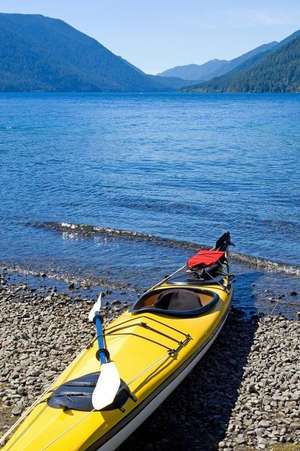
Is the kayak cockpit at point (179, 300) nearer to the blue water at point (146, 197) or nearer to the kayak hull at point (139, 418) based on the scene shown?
the kayak hull at point (139, 418)

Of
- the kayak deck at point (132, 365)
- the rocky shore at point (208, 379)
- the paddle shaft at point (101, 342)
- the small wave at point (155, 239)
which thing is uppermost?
the paddle shaft at point (101, 342)

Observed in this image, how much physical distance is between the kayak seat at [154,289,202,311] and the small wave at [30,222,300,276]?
21.4 feet

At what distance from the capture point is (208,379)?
38.3 feet

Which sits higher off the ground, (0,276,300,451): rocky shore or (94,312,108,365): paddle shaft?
(94,312,108,365): paddle shaft

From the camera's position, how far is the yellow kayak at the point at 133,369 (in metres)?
8.45

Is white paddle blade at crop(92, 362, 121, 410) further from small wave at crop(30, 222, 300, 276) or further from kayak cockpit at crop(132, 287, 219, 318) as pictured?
small wave at crop(30, 222, 300, 276)

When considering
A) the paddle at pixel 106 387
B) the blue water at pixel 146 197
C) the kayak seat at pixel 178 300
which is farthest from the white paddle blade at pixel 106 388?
the blue water at pixel 146 197

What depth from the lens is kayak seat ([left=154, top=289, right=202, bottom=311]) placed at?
13500 millimetres

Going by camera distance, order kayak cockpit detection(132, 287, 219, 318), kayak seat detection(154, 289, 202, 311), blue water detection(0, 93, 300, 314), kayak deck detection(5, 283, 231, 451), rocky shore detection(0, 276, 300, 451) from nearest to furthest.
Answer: kayak deck detection(5, 283, 231, 451) → rocky shore detection(0, 276, 300, 451) → kayak cockpit detection(132, 287, 219, 318) → kayak seat detection(154, 289, 202, 311) → blue water detection(0, 93, 300, 314)

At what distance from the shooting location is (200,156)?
158 ft

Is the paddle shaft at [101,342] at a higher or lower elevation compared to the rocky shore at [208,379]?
higher

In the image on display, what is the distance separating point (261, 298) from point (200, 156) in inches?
1275

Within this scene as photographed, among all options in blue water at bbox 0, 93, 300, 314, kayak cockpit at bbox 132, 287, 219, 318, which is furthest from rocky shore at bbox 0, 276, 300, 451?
blue water at bbox 0, 93, 300, 314

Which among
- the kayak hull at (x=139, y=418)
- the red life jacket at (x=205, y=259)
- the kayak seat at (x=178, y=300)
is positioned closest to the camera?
the kayak hull at (x=139, y=418)
